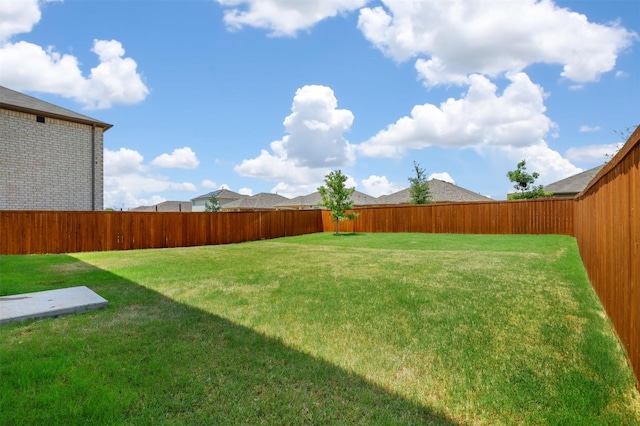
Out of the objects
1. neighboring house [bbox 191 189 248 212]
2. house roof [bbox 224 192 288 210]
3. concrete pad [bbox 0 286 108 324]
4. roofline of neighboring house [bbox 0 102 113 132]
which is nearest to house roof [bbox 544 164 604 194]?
concrete pad [bbox 0 286 108 324]

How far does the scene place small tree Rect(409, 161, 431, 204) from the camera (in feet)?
98.9

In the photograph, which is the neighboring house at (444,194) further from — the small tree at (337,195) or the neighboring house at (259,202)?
the neighboring house at (259,202)

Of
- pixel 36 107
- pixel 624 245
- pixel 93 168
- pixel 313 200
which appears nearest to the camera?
pixel 624 245

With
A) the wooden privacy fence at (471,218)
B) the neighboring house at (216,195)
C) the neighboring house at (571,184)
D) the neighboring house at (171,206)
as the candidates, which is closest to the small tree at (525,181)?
the neighboring house at (571,184)

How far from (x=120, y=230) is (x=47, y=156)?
5.38 meters

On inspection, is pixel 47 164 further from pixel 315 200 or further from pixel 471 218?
pixel 315 200

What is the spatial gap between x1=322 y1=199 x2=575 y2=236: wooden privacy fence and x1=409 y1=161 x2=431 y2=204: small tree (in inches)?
382

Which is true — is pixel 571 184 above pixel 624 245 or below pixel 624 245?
above

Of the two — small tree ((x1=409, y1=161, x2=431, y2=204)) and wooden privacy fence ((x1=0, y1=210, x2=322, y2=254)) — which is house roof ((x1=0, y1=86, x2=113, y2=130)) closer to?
wooden privacy fence ((x1=0, y1=210, x2=322, y2=254))

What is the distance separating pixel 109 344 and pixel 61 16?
1147 cm

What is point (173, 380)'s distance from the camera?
95.2 inches

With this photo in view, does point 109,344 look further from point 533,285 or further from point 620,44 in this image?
point 620,44

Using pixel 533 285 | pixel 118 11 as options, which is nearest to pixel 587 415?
pixel 533 285

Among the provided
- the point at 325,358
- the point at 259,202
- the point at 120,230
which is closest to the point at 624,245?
the point at 325,358
